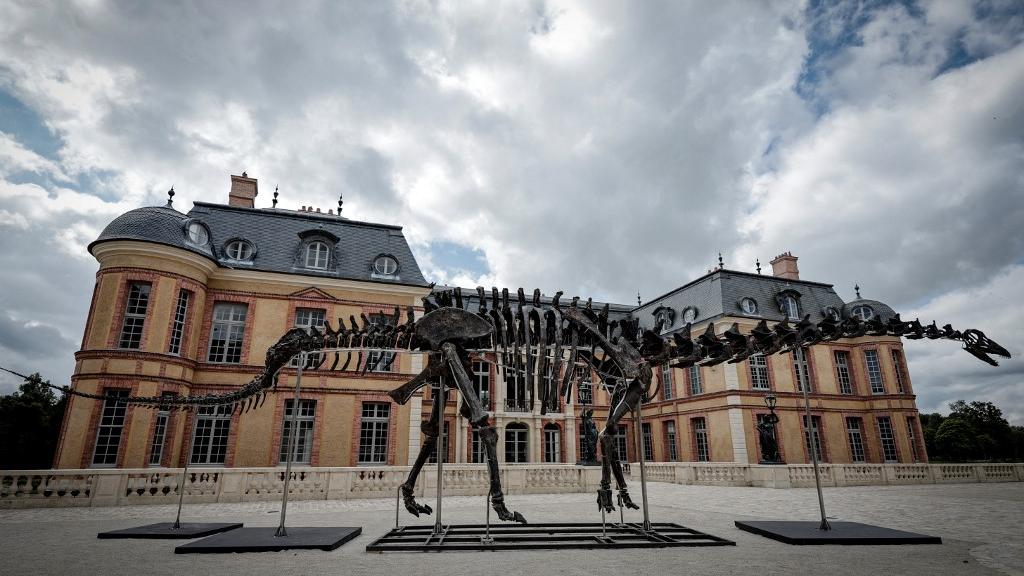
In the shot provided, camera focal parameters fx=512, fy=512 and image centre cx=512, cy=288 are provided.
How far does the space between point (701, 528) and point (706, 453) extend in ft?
66.4

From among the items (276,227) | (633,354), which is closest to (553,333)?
(633,354)

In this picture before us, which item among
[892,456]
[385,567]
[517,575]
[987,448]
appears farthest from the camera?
[987,448]

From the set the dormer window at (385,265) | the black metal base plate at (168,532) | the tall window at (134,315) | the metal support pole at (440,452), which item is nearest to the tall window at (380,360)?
the metal support pole at (440,452)

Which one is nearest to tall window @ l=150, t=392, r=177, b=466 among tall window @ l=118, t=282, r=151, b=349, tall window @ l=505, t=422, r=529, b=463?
tall window @ l=118, t=282, r=151, b=349

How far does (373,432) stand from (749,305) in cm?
2062

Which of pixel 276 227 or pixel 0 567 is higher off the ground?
pixel 276 227

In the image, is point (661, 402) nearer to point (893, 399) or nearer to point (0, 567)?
point (893, 399)

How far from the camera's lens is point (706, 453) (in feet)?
88.4

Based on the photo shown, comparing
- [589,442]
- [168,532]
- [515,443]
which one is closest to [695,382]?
[589,442]

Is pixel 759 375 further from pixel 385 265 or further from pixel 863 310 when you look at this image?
pixel 385 265

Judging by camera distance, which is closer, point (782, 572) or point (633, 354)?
point (782, 572)

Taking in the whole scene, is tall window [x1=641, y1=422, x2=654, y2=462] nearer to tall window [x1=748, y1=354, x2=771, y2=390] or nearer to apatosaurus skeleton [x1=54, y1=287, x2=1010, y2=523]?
tall window [x1=748, y1=354, x2=771, y2=390]

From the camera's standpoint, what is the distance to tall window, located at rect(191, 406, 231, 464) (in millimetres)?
18453

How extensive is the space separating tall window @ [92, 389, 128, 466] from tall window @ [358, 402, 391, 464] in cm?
773
